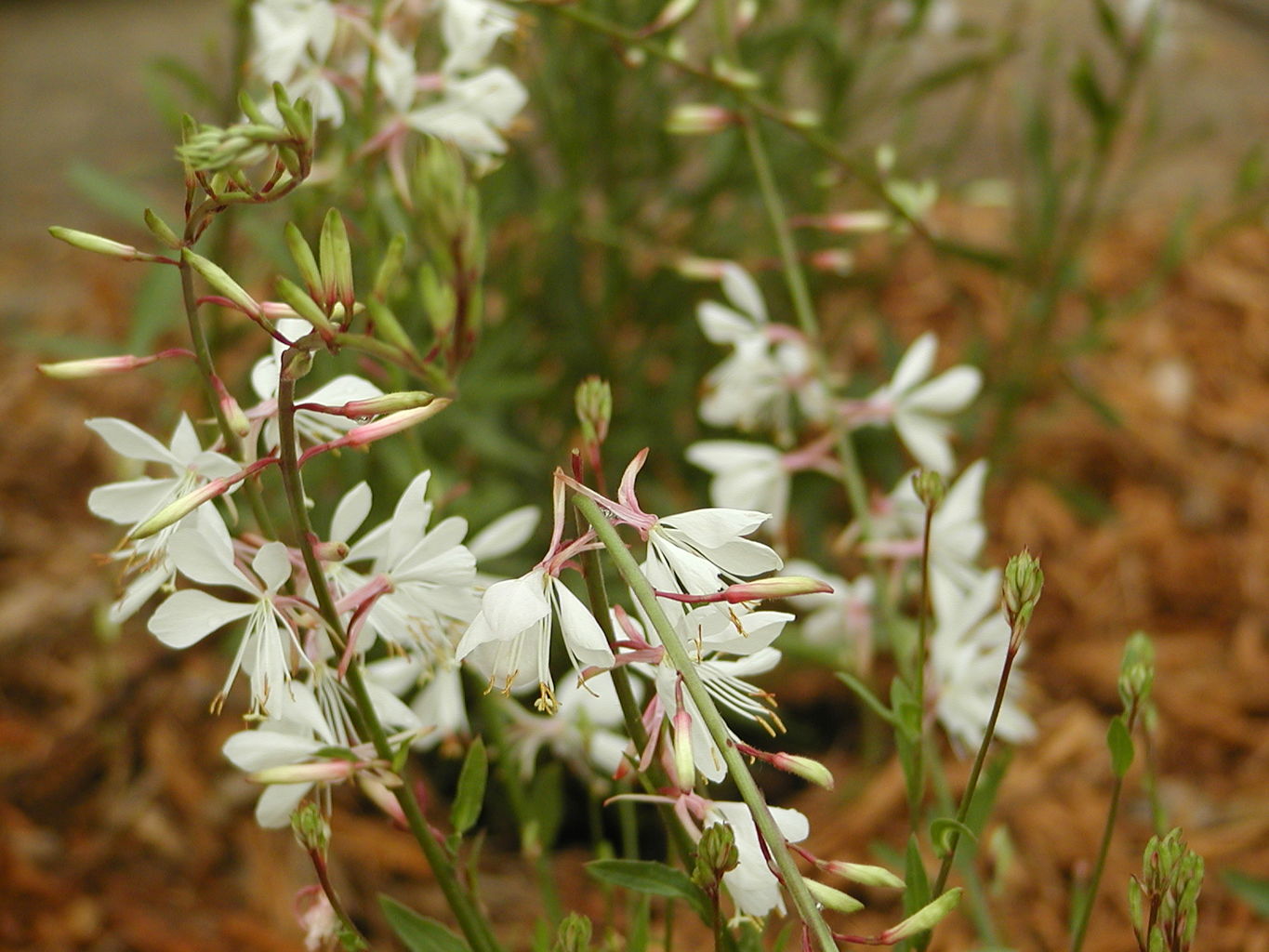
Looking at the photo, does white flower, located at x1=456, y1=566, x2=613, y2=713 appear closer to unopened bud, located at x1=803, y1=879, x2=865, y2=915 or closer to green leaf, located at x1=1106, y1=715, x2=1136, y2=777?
unopened bud, located at x1=803, y1=879, x2=865, y2=915

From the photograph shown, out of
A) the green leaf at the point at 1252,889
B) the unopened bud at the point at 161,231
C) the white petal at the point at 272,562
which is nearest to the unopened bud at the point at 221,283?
the unopened bud at the point at 161,231

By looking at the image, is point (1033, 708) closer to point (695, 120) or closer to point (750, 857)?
point (695, 120)

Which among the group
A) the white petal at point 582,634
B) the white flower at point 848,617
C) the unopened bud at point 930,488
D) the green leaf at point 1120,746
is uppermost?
the unopened bud at point 930,488

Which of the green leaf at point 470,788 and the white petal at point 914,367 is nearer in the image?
the green leaf at point 470,788

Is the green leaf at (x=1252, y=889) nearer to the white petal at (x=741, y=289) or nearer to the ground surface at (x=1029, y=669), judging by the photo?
the ground surface at (x=1029, y=669)

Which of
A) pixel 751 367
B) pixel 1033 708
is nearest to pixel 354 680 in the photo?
pixel 751 367

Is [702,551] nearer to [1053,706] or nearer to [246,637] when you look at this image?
[246,637]

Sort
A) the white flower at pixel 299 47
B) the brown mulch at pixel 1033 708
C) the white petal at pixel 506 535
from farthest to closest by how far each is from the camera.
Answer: the brown mulch at pixel 1033 708 < the white flower at pixel 299 47 < the white petal at pixel 506 535
